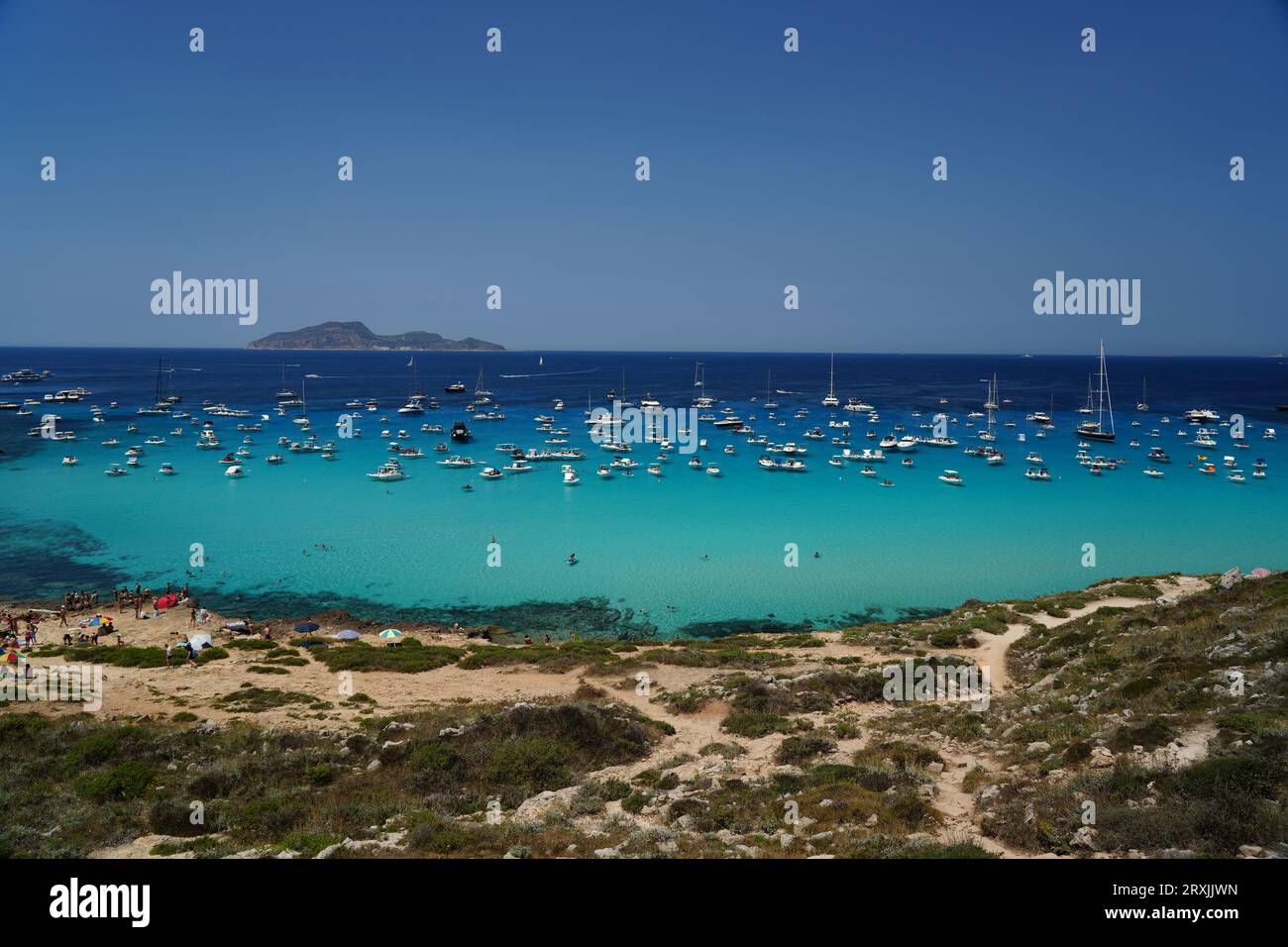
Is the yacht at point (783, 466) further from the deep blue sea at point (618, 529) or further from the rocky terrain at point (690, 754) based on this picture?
the rocky terrain at point (690, 754)

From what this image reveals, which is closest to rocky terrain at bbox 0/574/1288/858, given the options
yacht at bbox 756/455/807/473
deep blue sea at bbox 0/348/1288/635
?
deep blue sea at bbox 0/348/1288/635

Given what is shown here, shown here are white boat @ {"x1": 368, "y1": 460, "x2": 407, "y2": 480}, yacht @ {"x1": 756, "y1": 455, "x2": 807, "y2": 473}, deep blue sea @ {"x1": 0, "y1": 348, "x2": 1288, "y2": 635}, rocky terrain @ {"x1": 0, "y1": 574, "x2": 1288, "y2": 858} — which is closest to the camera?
rocky terrain @ {"x1": 0, "y1": 574, "x2": 1288, "y2": 858}

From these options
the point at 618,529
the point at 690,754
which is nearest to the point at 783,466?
the point at 618,529

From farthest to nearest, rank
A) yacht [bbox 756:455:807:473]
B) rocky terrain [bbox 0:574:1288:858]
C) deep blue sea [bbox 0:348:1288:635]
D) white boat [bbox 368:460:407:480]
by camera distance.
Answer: yacht [bbox 756:455:807:473]
white boat [bbox 368:460:407:480]
deep blue sea [bbox 0:348:1288:635]
rocky terrain [bbox 0:574:1288:858]

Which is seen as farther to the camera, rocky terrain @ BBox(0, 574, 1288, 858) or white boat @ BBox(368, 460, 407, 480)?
white boat @ BBox(368, 460, 407, 480)

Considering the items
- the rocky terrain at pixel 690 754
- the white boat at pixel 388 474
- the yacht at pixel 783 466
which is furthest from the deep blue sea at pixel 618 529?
the rocky terrain at pixel 690 754

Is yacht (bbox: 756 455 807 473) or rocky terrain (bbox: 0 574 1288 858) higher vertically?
yacht (bbox: 756 455 807 473)

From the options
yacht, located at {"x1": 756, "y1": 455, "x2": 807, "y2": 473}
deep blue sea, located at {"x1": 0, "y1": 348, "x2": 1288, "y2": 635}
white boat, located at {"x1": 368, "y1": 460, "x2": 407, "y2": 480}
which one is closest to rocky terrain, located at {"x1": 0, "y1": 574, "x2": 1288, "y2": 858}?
deep blue sea, located at {"x1": 0, "y1": 348, "x2": 1288, "y2": 635}

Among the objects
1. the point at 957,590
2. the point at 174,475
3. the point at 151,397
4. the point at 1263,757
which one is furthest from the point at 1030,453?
the point at 151,397

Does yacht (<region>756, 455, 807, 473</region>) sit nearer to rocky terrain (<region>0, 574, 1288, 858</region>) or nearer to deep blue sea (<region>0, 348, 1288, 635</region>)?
deep blue sea (<region>0, 348, 1288, 635</region>)

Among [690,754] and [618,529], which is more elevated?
[618,529]

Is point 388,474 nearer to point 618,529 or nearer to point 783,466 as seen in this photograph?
point 618,529

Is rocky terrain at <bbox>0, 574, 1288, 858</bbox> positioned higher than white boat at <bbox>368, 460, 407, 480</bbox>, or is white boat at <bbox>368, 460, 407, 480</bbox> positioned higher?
white boat at <bbox>368, 460, 407, 480</bbox>
